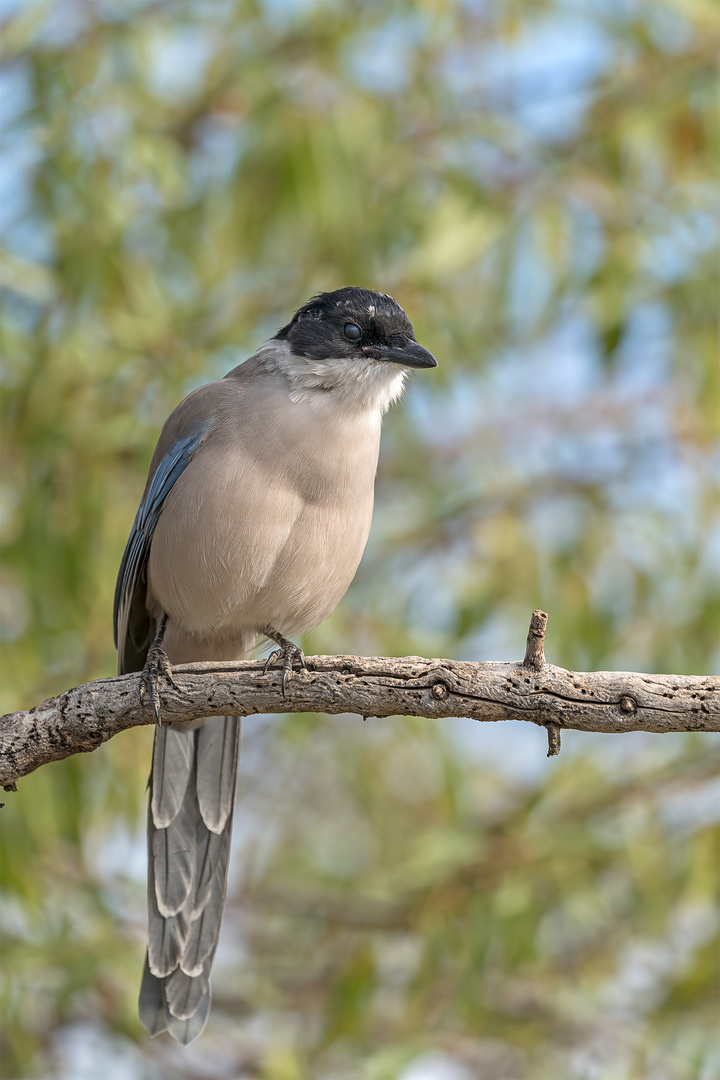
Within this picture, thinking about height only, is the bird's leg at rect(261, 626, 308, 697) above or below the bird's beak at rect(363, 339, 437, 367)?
below

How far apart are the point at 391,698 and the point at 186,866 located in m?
1.48

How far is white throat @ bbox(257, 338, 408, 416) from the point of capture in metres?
4.07

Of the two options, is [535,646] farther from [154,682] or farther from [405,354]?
[405,354]

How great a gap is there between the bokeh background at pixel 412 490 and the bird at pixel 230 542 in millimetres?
630

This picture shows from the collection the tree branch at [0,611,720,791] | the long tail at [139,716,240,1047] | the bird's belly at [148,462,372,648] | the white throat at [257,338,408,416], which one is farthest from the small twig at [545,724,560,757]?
the long tail at [139,716,240,1047]

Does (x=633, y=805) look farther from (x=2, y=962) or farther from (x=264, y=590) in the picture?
(x=2, y=962)

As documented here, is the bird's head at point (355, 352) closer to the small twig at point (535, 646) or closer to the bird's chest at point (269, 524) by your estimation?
the bird's chest at point (269, 524)

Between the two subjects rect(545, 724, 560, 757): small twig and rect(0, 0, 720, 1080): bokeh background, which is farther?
rect(0, 0, 720, 1080): bokeh background

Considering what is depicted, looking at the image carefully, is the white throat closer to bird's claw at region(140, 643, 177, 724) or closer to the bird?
the bird

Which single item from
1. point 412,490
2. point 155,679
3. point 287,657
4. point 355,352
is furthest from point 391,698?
point 412,490

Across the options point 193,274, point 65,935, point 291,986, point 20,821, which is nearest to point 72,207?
point 193,274

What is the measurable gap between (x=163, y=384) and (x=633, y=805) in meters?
2.83

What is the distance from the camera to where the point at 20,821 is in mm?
4625

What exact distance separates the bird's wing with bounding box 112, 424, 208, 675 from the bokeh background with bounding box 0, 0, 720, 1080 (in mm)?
521
